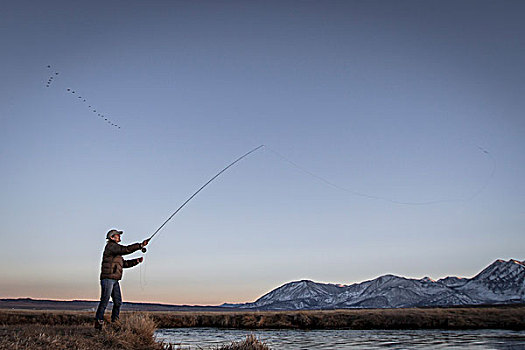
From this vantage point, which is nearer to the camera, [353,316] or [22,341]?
[22,341]

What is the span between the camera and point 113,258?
39.1 ft

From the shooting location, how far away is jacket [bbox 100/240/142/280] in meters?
11.8

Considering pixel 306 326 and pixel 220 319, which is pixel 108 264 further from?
pixel 220 319

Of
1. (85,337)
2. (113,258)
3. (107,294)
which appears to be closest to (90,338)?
(85,337)

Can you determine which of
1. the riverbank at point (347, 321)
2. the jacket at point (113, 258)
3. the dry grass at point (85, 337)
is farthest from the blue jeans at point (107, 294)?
the riverbank at point (347, 321)

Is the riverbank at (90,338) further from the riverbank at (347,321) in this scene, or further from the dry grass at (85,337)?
the riverbank at (347,321)

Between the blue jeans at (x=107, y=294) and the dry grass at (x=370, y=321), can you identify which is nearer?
the blue jeans at (x=107, y=294)

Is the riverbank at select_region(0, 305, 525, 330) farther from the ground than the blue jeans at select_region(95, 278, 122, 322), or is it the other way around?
the blue jeans at select_region(95, 278, 122, 322)

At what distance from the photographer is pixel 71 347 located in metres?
9.56

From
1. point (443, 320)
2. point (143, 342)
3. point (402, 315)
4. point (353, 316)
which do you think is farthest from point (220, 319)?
point (143, 342)

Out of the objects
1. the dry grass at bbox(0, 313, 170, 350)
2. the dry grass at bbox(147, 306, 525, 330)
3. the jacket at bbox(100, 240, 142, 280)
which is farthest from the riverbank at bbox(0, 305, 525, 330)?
the jacket at bbox(100, 240, 142, 280)

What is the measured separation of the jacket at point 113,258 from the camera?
11.8 metres

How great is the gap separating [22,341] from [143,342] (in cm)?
449

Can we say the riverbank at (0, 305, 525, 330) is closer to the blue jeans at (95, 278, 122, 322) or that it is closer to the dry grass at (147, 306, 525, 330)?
the dry grass at (147, 306, 525, 330)
